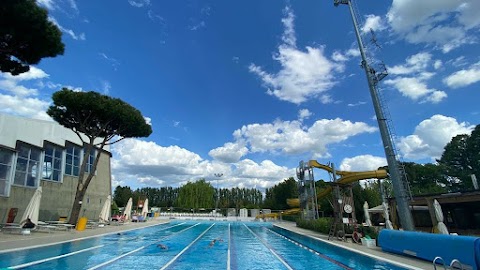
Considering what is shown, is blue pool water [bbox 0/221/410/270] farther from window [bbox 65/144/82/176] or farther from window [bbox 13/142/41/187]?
window [bbox 65/144/82/176]

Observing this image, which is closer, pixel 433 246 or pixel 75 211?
pixel 433 246

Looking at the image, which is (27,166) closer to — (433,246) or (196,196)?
(433,246)

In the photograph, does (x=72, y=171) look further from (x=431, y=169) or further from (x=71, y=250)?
(x=431, y=169)

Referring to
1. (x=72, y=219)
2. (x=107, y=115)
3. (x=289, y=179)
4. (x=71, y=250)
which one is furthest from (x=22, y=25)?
(x=289, y=179)

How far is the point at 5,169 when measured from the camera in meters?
22.3

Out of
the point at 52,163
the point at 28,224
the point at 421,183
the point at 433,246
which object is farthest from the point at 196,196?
the point at 433,246

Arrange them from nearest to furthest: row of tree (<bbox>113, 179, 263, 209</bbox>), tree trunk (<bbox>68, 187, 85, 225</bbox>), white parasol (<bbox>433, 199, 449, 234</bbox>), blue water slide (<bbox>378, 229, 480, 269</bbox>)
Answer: blue water slide (<bbox>378, 229, 480, 269</bbox>) < white parasol (<bbox>433, 199, 449, 234</bbox>) < tree trunk (<bbox>68, 187, 85, 225</bbox>) < row of tree (<bbox>113, 179, 263, 209</bbox>)

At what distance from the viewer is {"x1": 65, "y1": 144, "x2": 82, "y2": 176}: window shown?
30359 mm

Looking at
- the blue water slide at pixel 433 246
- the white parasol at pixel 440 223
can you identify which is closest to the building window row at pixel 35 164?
the blue water slide at pixel 433 246

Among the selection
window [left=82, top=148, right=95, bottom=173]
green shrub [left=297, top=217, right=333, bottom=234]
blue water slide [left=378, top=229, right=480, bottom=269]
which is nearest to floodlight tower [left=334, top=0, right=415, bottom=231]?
blue water slide [left=378, top=229, right=480, bottom=269]

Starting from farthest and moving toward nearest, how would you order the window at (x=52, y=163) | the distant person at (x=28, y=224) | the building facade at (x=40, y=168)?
the window at (x=52, y=163), the building facade at (x=40, y=168), the distant person at (x=28, y=224)

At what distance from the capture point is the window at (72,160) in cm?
3036

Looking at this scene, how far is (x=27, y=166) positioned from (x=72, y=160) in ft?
21.2

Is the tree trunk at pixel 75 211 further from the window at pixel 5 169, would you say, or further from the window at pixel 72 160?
the window at pixel 72 160
